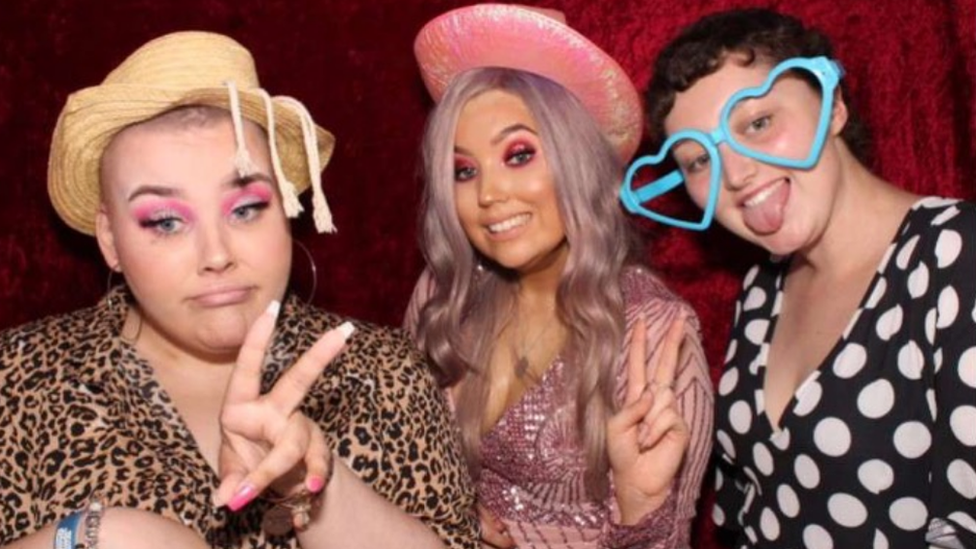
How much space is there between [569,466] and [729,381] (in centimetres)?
34

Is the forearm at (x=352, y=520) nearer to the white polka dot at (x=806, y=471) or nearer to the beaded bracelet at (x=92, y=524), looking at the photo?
the beaded bracelet at (x=92, y=524)

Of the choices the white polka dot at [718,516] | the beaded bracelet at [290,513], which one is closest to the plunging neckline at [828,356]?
Answer: the white polka dot at [718,516]

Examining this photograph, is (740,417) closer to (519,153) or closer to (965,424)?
(965,424)

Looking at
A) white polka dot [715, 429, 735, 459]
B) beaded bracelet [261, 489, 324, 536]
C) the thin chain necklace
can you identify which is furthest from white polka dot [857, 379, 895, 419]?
beaded bracelet [261, 489, 324, 536]

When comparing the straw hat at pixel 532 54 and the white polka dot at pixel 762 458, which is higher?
the straw hat at pixel 532 54

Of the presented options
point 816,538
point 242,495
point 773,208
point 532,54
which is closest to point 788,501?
point 816,538

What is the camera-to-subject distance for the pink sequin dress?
2.10m

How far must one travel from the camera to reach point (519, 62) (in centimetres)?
210

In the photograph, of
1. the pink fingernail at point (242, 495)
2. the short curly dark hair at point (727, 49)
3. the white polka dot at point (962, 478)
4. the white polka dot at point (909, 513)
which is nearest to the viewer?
the pink fingernail at point (242, 495)

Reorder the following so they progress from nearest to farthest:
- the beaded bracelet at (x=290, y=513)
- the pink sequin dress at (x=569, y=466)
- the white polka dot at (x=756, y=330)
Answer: the beaded bracelet at (x=290, y=513), the pink sequin dress at (x=569, y=466), the white polka dot at (x=756, y=330)

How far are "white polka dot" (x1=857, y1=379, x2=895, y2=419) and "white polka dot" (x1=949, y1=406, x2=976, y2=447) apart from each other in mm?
121

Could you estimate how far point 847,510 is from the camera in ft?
6.42

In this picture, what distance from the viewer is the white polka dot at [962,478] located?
69.8 inches

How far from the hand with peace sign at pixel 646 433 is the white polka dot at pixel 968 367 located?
1.44 feet
